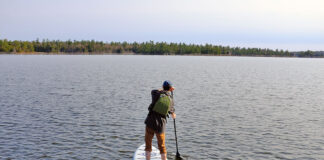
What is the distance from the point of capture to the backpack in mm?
10836

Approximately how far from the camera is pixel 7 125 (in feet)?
63.1

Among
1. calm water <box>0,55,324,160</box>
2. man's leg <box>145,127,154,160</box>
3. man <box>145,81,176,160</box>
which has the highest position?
man <box>145,81,176,160</box>

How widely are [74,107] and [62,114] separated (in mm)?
2794

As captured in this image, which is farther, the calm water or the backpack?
the calm water

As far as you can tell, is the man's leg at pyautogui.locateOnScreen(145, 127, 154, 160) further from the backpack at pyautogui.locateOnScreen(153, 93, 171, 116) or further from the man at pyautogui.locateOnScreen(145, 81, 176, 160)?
the backpack at pyautogui.locateOnScreen(153, 93, 171, 116)

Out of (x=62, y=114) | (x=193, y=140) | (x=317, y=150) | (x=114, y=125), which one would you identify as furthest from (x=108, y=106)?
(x=317, y=150)

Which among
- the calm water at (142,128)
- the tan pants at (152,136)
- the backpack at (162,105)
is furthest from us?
the calm water at (142,128)

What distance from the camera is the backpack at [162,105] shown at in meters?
10.8

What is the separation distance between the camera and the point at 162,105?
1084 centimetres

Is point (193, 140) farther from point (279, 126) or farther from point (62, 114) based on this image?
point (62, 114)

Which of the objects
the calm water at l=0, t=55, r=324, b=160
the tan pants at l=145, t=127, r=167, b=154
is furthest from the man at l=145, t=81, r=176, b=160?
the calm water at l=0, t=55, r=324, b=160

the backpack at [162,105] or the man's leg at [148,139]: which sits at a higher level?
the backpack at [162,105]

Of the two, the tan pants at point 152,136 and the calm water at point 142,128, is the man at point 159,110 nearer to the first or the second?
the tan pants at point 152,136

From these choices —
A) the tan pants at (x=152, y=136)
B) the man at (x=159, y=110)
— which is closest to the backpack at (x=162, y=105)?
the man at (x=159, y=110)
